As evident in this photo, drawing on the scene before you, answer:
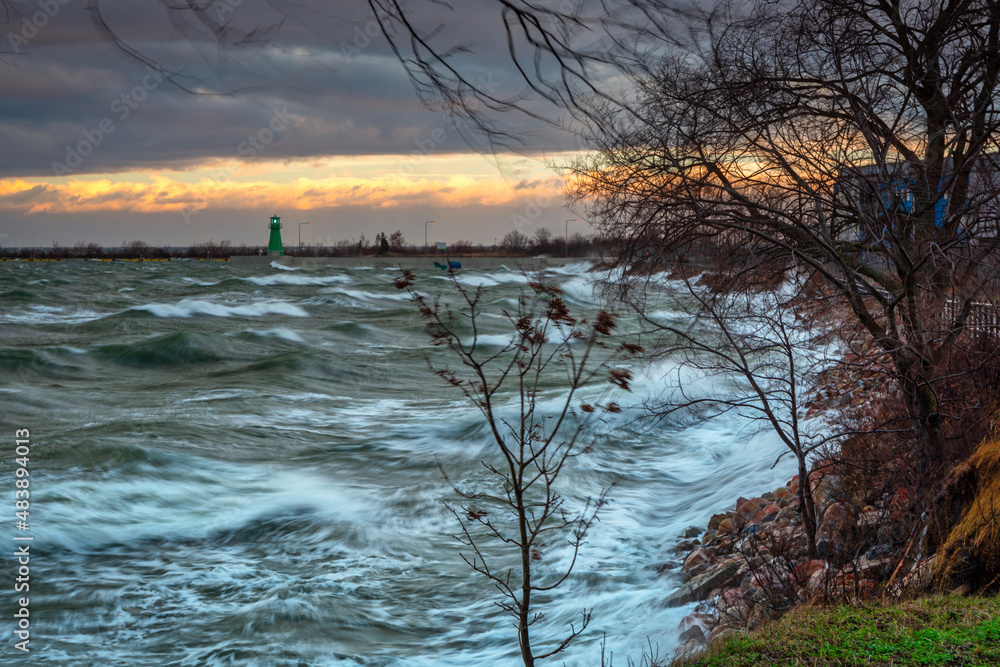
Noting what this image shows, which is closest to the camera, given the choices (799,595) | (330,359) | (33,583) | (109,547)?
(799,595)

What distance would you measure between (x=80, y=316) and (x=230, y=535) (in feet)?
122

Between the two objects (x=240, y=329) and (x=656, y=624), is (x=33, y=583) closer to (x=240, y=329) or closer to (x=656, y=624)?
(x=656, y=624)

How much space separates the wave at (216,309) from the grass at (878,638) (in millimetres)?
41573

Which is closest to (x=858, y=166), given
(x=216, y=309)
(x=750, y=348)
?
(x=750, y=348)

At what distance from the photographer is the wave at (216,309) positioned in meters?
43.1

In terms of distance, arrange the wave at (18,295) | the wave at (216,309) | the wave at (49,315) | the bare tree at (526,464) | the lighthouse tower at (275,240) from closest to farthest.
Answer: the bare tree at (526,464)
the wave at (49,315)
the wave at (216,309)
the wave at (18,295)
the lighthouse tower at (275,240)

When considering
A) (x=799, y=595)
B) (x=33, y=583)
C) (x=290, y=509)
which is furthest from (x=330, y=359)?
(x=799, y=595)

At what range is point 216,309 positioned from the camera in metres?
46.1

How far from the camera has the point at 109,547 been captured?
9320 mm

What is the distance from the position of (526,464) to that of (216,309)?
151 ft

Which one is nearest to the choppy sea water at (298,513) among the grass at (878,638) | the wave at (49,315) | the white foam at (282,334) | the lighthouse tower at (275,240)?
the grass at (878,638)

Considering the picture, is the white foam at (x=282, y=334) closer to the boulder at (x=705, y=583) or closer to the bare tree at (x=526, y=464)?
the bare tree at (x=526, y=464)

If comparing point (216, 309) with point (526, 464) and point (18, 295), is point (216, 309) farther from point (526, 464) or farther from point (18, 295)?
point (526, 464)

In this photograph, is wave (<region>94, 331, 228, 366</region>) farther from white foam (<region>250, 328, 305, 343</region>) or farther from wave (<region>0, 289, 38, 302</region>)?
wave (<region>0, 289, 38, 302</region>)
